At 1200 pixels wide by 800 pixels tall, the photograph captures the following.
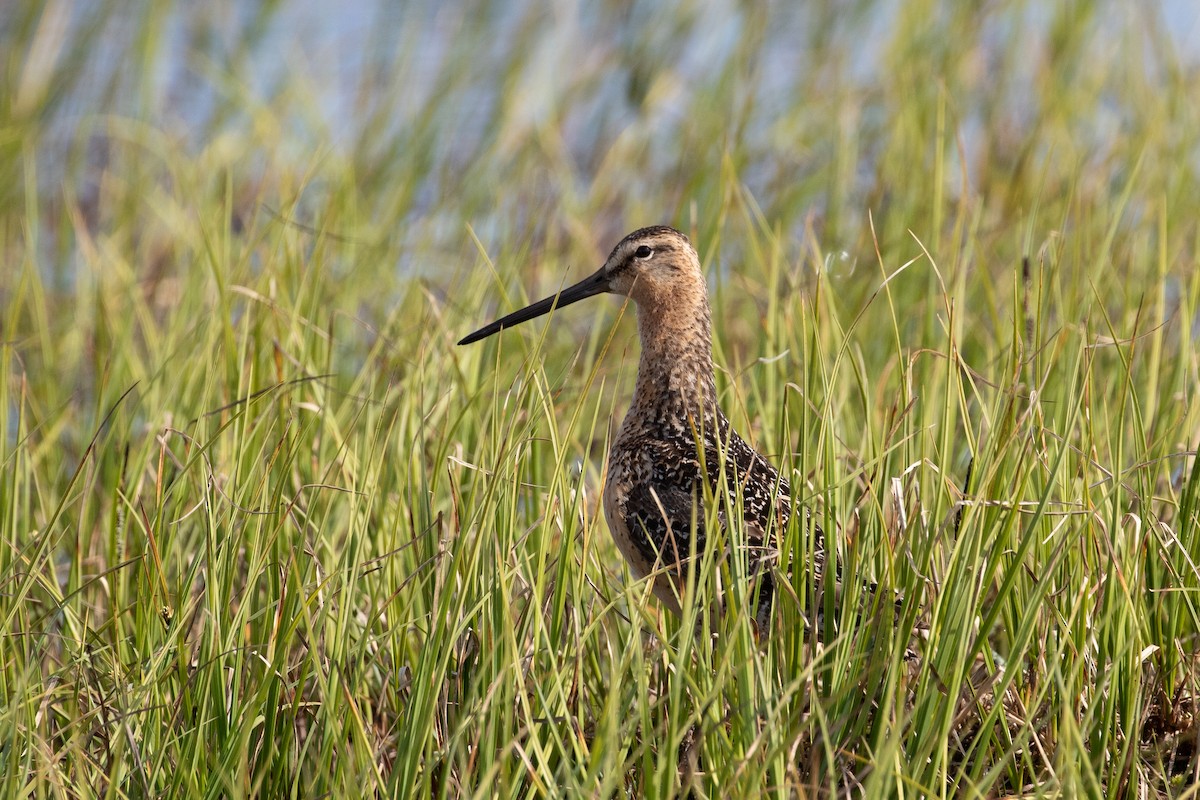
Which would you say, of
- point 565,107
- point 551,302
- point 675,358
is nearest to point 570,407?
point 551,302

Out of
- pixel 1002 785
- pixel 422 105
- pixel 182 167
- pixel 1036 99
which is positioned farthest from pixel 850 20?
pixel 1002 785

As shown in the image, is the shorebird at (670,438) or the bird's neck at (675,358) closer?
the shorebird at (670,438)

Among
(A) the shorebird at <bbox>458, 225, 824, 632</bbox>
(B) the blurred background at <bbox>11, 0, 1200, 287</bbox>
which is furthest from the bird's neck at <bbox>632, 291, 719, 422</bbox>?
(B) the blurred background at <bbox>11, 0, 1200, 287</bbox>

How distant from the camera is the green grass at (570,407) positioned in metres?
2.85

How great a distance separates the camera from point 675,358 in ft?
13.1

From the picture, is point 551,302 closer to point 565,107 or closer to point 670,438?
point 670,438

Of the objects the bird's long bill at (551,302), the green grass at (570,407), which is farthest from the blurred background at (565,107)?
the bird's long bill at (551,302)

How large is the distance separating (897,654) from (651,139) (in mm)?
5014

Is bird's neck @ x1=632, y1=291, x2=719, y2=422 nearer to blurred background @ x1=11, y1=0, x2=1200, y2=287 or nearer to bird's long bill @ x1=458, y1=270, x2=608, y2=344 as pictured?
bird's long bill @ x1=458, y1=270, x2=608, y2=344

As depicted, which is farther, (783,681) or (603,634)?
(603,634)

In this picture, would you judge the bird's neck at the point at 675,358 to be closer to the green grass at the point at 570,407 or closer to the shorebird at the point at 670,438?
the shorebird at the point at 670,438

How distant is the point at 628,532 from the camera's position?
3613 millimetres

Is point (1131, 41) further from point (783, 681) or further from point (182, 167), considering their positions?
point (783, 681)

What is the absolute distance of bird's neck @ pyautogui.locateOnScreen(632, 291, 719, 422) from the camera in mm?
3953
